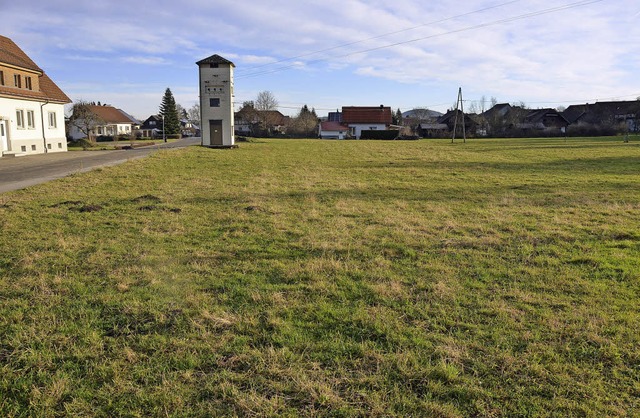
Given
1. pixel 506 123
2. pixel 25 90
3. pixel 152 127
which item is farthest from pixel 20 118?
pixel 152 127

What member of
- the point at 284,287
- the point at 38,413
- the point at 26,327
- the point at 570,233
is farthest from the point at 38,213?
the point at 570,233

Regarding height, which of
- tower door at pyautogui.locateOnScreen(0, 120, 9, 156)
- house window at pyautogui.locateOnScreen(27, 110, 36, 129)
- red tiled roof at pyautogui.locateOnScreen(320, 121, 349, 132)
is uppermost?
red tiled roof at pyautogui.locateOnScreen(320, 121, 349, 132)

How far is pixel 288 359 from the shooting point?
157 inches

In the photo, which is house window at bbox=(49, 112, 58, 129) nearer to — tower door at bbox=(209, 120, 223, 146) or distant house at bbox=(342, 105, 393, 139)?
tower door at bbox=(209, 120, 223, 146)

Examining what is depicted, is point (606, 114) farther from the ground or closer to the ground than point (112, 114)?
farther from the ground

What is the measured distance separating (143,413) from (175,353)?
802 mm

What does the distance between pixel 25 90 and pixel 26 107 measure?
156cm

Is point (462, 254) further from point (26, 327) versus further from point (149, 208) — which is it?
point (149, 208)

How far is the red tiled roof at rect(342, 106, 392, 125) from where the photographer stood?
9794cm

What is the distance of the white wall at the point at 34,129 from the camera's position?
31.8 meters

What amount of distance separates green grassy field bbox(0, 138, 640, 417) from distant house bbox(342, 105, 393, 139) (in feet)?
288

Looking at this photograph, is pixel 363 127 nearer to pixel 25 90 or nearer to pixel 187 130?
pixel 187 130

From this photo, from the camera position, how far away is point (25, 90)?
113 ft

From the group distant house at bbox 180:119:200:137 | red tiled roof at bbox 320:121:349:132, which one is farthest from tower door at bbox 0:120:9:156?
distant house at bbox 180:119:200:137
